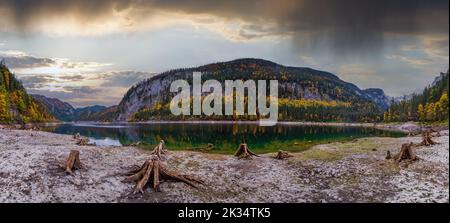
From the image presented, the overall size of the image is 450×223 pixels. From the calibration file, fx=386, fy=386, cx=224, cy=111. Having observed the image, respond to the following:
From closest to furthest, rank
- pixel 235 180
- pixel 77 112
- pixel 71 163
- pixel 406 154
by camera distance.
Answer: pixel 71 163, pixel 235 180, pixel 406 154, pixel 77 112

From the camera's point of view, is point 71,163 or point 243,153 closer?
point 71,163

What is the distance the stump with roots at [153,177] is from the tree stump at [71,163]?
2.52 meters

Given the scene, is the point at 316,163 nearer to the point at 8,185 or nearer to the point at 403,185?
the point at 403,185

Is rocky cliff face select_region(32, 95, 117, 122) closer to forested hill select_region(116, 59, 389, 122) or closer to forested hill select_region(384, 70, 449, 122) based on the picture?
forested hill select_region(116, 59, 389, 122)

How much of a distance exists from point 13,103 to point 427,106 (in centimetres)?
8106

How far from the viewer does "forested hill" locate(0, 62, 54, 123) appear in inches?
2359

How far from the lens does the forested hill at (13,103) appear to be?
59.9 metres

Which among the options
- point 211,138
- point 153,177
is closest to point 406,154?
point 153,177

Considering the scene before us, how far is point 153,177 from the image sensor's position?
17.3 m

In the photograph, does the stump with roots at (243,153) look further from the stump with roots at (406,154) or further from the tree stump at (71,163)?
the tree stump at (71,163)

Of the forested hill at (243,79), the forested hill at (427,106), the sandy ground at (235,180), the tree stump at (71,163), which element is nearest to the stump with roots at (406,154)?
the sandy ground at (235,180)

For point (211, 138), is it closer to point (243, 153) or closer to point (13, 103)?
point (243, 153)
